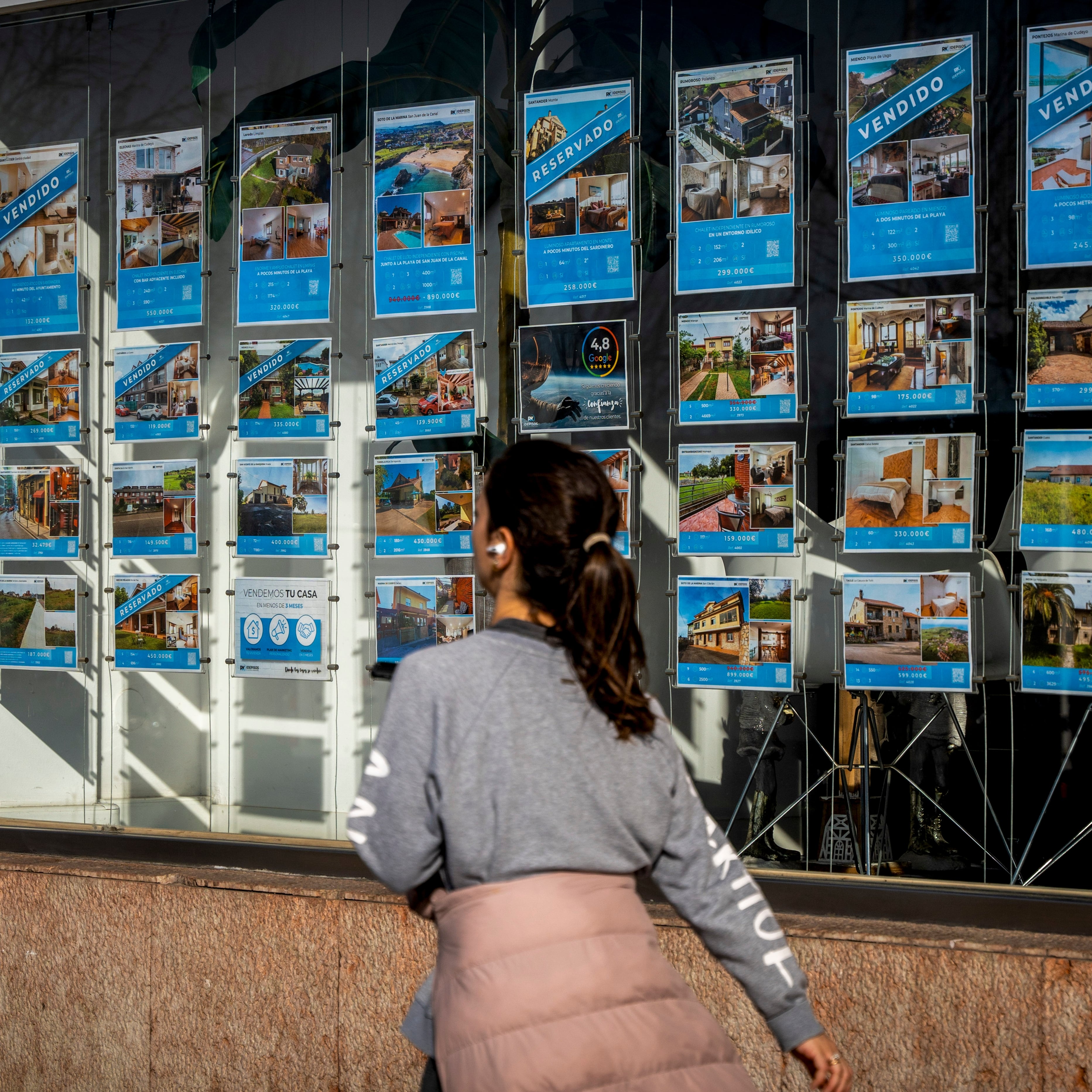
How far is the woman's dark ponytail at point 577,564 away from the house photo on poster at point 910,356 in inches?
92.4

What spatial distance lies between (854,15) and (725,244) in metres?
0.91

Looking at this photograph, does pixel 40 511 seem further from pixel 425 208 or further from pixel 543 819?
pixel 543 819

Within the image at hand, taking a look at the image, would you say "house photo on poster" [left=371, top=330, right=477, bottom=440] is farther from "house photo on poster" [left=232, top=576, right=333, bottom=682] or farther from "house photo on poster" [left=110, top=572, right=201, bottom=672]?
"house photo on poster" [left=110, top=572, right=201, bottom=672]

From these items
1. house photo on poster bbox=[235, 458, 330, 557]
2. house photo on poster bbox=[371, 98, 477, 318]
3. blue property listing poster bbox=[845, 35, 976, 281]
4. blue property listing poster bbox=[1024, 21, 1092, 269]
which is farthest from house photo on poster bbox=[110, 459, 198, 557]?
blue property listing poster bbox=[1024, 21, 1092, 269]

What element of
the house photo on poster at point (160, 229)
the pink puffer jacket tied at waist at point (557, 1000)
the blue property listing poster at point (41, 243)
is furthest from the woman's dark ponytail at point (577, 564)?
the blue property listing poster at point (41, 243)

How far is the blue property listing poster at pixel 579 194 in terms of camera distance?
428 centimetres

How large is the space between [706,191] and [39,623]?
3.34 m

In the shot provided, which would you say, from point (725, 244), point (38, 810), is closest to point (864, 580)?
point (725, 244)

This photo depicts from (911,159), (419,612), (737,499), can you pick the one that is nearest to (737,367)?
(737,499)

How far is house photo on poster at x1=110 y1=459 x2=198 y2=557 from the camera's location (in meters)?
4.75

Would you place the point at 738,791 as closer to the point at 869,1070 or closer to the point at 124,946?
the point at 869,1070

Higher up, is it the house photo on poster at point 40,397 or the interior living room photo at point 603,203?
the interior living room photo at point 603,203

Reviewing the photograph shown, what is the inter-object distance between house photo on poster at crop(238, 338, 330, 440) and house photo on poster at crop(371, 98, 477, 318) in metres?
0.36

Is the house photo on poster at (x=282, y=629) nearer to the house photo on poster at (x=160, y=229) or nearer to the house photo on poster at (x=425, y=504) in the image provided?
the house photo on poster at (x=425, y=504)
